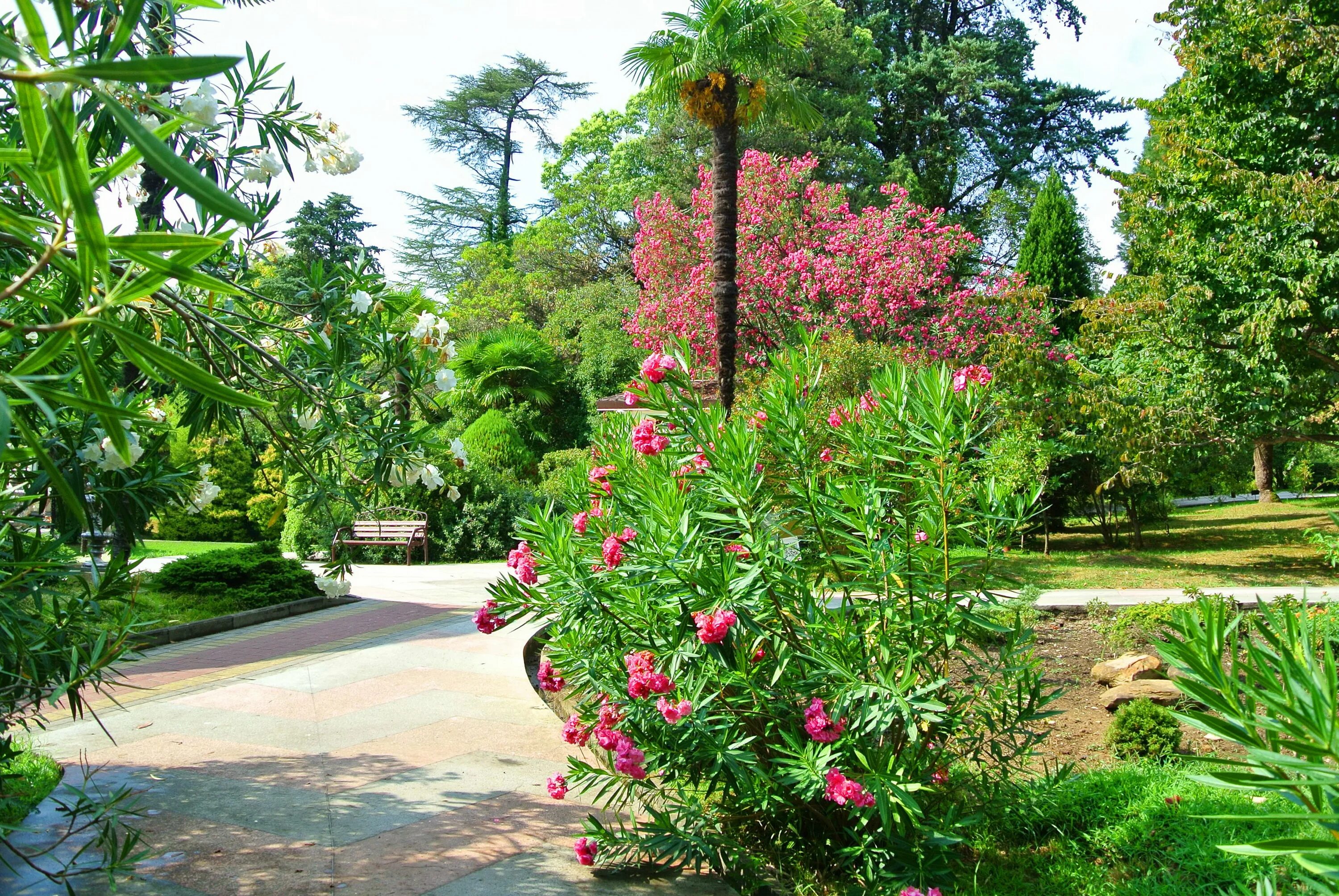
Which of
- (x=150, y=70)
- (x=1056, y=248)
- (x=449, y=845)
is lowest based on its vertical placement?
(x=449, y=845)

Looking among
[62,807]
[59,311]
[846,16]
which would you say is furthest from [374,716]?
[846,16]

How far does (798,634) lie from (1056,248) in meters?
21.3

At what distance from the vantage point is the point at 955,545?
3.64 metres

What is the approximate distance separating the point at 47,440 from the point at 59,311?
152cm

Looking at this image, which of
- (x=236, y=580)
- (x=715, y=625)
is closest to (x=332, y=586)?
(x=715, y=625)

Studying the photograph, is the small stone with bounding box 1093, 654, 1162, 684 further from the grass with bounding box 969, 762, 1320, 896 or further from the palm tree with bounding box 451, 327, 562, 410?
the palm tree with bounding box 451, 327, 562, 410

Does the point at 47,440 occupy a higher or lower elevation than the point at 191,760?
higher

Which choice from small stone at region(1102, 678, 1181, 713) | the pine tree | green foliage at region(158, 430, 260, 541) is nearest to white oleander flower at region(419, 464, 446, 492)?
small stone at region(1102, 678, 1181, 713)

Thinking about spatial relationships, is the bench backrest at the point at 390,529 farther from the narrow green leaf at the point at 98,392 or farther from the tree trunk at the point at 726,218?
the narrow green leaf at the point at 98,392

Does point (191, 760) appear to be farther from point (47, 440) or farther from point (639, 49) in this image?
point (639, 49)

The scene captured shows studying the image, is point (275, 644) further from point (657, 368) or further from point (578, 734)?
point (657, 368)

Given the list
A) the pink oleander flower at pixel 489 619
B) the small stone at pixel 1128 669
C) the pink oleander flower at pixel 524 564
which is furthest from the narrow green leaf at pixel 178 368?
the small stone at pixel 1128 669

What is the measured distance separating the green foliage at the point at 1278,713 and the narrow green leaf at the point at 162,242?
69.3 inches

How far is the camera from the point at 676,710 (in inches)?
133
